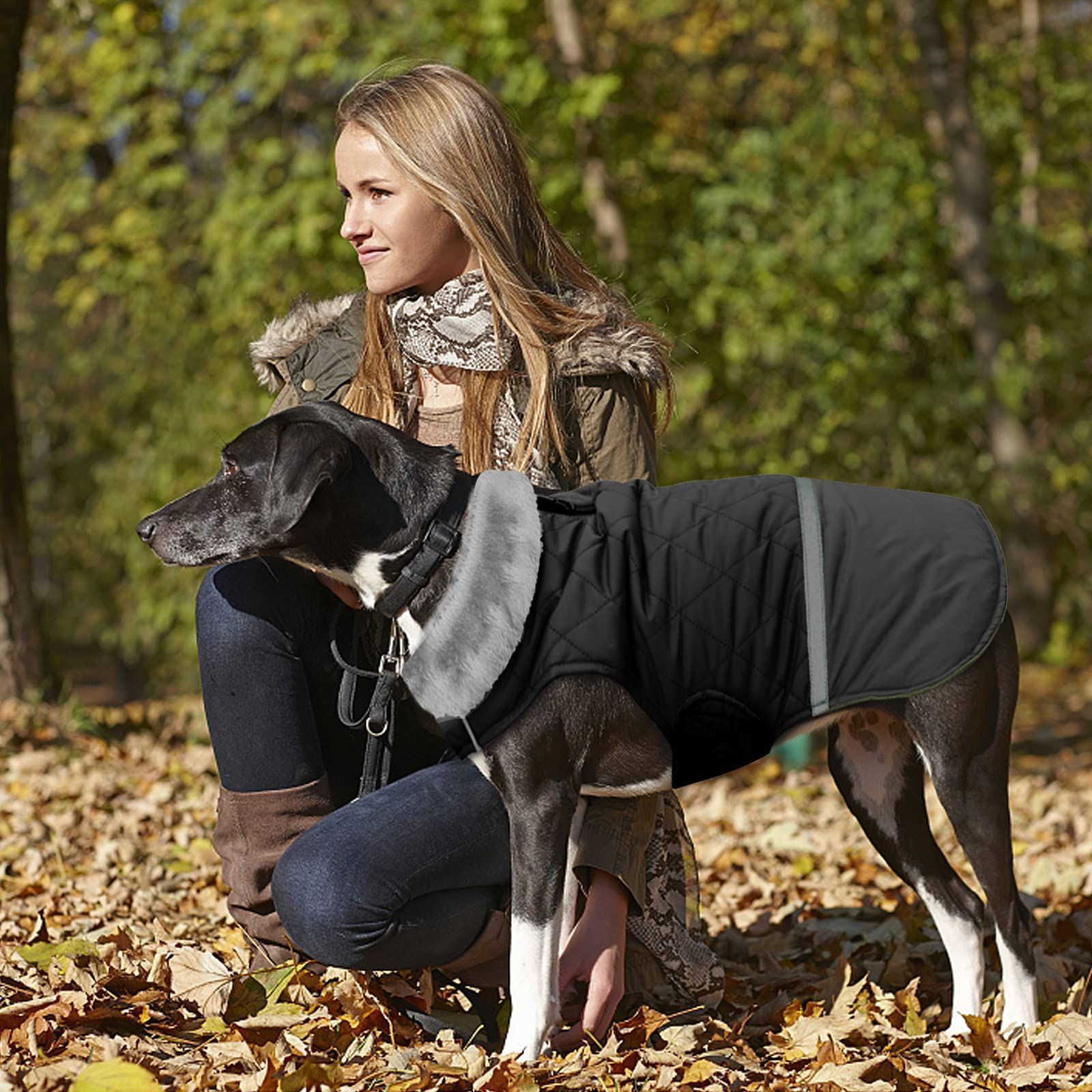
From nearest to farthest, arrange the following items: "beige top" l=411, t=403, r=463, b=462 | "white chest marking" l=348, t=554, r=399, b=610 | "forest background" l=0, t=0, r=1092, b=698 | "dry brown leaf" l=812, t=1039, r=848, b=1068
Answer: "white chest marking" l=348, t=554, r=399, b=610 < "dry brown leaf" l=812, t=1039, r=848, b=1068 < "beige top" l=411, t=403, r=463, b=462 < "forest background" l=0, t=0, r=1092, b=698

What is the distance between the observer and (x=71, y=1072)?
2650 mm

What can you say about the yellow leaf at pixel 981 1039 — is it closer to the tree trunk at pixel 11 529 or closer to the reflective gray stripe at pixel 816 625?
the reflective gray stripe at pixel 816 625

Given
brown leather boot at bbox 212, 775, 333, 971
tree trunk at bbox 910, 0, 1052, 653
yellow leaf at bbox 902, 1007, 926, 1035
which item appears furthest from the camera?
tree trunk at bbox 910, 0, 1052, 653

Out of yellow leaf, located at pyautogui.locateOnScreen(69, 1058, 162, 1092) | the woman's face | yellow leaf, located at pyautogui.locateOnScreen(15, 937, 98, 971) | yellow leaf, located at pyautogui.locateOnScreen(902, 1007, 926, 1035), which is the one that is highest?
the woman's face

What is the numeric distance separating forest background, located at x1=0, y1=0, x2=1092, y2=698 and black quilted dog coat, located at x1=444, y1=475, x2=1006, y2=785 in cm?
518

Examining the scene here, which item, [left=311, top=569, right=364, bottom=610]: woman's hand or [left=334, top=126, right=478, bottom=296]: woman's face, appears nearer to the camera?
[left=311, top=569, right=364, bottom=610]: woman's hand

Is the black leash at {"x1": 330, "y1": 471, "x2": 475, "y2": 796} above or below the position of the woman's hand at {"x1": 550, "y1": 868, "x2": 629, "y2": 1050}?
above

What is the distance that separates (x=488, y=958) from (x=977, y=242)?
30.6 feet

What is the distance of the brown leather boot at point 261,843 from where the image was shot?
319 centimetres

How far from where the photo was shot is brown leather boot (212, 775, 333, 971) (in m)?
3.19

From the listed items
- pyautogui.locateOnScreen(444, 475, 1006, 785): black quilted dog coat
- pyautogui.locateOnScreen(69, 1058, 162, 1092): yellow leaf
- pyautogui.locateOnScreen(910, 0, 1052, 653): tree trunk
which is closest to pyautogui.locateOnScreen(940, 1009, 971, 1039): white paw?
pyautogui.locateOnScreen(444, 475, 1006, 785): black quilted dog coat

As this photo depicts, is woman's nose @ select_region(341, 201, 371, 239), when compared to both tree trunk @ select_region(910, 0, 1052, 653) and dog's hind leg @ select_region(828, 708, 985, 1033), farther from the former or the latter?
tree trunk @ select_region(910, 0, 1052, 653)

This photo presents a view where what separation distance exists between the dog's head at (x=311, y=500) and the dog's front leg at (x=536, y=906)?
1.96 feet

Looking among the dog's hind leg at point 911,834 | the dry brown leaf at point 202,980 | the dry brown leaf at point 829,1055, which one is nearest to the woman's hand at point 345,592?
the dry brown leaf at point 202,980
